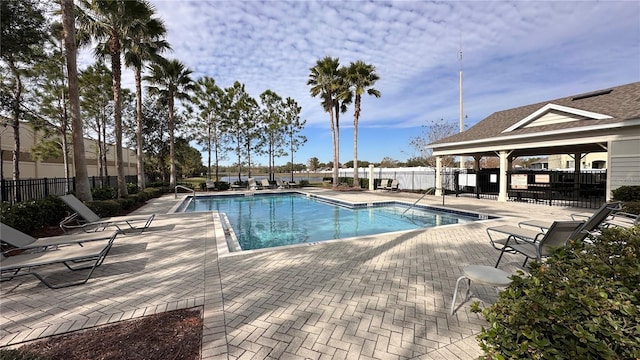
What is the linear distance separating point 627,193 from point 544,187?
446cm

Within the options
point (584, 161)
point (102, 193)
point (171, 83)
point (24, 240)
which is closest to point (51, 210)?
point (24, 240)

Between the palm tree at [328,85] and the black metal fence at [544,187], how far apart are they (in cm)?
953

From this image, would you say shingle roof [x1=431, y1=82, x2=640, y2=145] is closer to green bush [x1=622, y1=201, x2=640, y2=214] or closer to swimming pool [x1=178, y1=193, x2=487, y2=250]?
green bush [x1=622, y1=201, x2=640, y2=214]

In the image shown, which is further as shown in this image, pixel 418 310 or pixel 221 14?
pixel 221 14

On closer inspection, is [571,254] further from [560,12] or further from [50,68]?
[50,68]

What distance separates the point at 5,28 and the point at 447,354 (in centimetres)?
1269

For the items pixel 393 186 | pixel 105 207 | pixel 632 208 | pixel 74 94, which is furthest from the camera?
pixel 393 186

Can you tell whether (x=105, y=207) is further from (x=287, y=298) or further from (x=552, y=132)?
(x=552, y=132)

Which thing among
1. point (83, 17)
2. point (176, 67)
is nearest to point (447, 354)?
point (83, 17)

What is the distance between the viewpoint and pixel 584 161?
91.7ft

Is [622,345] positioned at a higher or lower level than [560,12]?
lower

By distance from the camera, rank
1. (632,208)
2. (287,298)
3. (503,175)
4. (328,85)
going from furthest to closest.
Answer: (328,85) < (503,175) < (632,208) < (287,298)

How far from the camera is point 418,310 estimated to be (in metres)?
3.06

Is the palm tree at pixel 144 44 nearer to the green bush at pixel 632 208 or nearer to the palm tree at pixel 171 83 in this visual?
the palm tree at pixel 171 83
